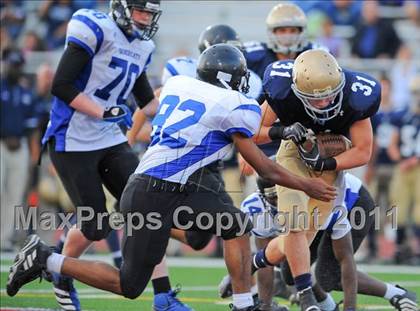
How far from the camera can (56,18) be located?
1313 centimetres

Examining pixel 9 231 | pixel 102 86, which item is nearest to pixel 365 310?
pixel 102 86

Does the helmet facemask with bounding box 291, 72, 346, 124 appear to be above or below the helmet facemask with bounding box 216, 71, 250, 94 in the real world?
below

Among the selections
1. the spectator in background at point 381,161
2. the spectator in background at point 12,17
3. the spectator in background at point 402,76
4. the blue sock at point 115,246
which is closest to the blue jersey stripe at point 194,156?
the blue sock at point 115,246

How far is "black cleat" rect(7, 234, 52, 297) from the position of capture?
5.70 metres

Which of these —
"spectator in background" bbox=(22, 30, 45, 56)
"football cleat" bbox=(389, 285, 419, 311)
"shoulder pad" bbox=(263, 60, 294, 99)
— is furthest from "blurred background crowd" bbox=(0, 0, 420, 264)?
"shoulder pad" bbox=(263, 60, 294, 99)

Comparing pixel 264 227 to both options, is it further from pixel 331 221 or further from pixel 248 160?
pixel 248 160

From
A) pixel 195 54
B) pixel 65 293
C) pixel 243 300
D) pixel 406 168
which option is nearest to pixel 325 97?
pixel 243 300

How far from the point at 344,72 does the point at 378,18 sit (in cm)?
657

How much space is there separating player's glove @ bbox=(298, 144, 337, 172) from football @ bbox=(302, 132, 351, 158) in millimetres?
55

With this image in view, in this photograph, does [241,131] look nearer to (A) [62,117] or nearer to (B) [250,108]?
(B) [250,108]

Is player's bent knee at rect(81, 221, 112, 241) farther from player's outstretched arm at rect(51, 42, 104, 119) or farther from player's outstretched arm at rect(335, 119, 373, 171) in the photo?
player's outstretched arm at rect(335, 119, 373, 171)

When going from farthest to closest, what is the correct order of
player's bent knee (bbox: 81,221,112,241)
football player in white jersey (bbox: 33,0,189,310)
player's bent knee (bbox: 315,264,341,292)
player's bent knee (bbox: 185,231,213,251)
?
player's bent knee (bbox: 185,231,213,251), football player in white jersey (bbox: 33,0,189,310), player's bent knee (bbox: 81,221,112,241), player's bent knee (bbox: 315,264,341,292)

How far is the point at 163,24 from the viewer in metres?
14.2

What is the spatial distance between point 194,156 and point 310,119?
804mm
